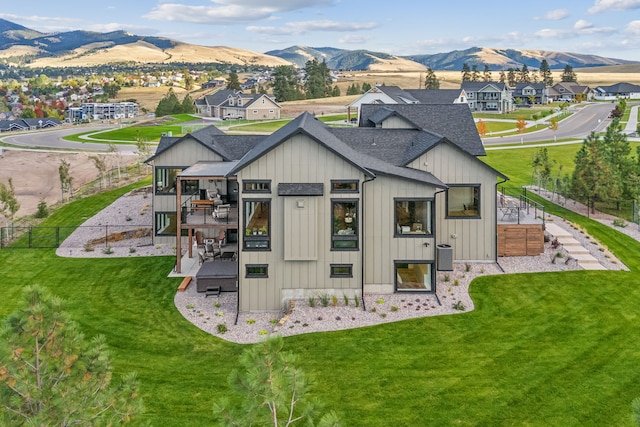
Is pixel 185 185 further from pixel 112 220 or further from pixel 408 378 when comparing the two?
pixel 408 378

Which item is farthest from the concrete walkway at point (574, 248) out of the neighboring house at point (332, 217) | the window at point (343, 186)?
the window at point (343, 186)

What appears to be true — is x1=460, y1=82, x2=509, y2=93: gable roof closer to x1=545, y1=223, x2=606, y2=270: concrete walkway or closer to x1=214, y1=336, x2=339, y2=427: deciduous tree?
x1=545, y1=223, x2=606, y2=270: concrete walkway

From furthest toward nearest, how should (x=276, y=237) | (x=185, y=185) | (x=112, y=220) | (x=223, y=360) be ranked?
(x=112, y=220)
(x=185, y=185)
(x=276, y=237)
(x=223, y=360)

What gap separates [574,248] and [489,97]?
324 feet

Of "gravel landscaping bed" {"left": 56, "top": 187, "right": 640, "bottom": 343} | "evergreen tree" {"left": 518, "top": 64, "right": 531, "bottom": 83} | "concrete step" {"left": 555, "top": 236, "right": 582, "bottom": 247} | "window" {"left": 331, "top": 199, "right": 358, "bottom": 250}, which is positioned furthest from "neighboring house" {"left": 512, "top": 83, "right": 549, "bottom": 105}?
"window" {"left": 331, "top": 199, "right": 358, "bottom": 250}

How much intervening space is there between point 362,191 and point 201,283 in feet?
23.4

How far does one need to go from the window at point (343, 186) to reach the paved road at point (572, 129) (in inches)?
1851

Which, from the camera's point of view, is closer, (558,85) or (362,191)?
(362,191)

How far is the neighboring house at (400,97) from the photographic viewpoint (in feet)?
244

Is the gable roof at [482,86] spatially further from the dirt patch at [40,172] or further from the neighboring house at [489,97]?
the dirt patch at [40,172]

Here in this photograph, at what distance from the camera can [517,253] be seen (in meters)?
22.2

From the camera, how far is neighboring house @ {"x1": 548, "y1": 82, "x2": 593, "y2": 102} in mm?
148250

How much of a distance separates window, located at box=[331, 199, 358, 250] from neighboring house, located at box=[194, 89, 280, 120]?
83926mm

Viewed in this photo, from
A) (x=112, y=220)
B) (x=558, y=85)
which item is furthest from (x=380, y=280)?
(x=558, y=85)
